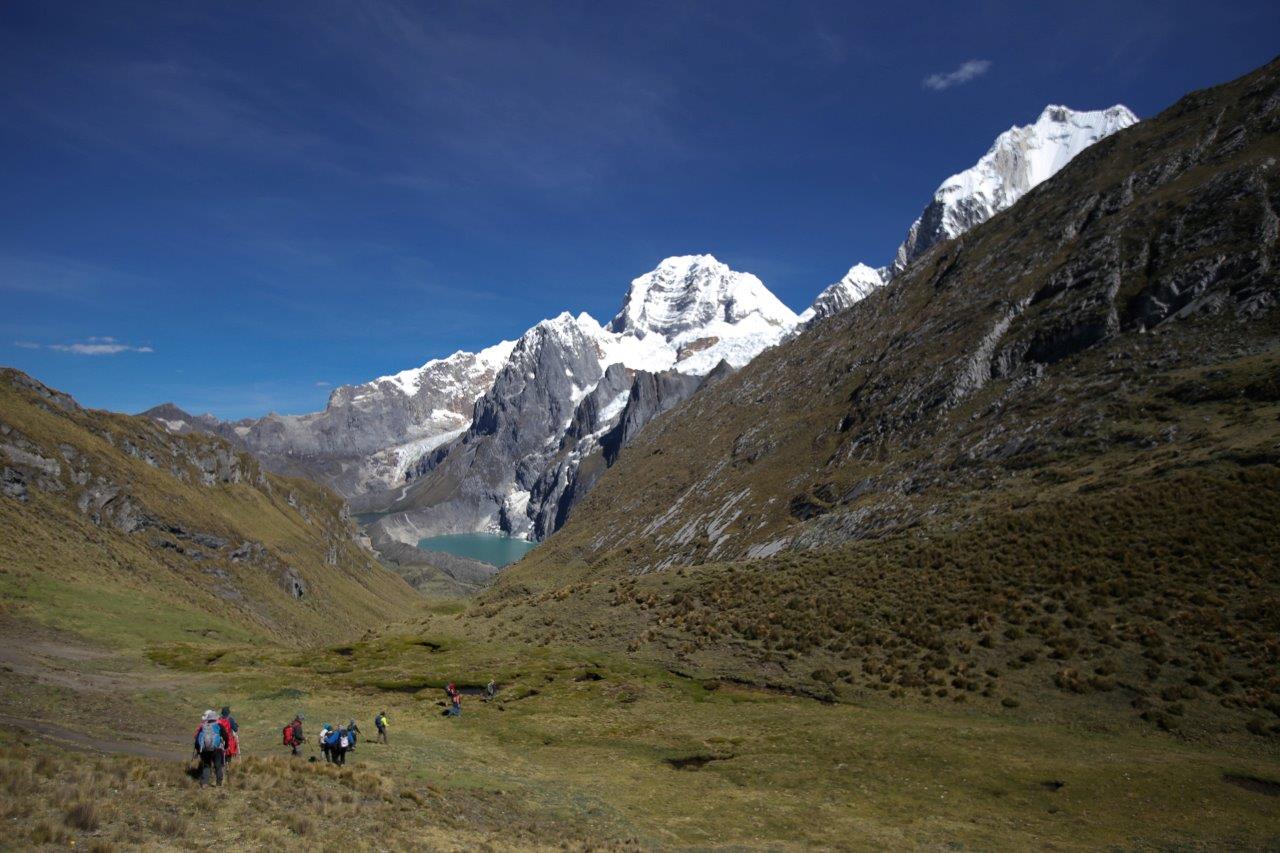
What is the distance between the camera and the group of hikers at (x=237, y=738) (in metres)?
22.3

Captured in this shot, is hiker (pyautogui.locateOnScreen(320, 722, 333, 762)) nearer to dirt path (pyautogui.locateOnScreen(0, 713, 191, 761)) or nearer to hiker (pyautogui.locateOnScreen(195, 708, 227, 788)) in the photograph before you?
dirt path (pyautogui.locateOnScreen(0, 713, 191, 761))

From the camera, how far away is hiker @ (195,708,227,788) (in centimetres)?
2206

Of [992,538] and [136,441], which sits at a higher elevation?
[136,441]

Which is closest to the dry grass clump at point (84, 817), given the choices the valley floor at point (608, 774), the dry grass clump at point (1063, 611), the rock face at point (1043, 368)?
the valley floor at point (608, 774)

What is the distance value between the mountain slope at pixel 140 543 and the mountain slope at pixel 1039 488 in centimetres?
4019

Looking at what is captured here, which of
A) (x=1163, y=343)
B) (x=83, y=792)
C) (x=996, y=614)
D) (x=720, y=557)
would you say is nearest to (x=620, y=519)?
(x=720, y=557)

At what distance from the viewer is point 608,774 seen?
34281 mm

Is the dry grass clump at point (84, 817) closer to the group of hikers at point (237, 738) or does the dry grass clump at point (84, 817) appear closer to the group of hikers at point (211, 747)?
the group of hikers at point (211, 747)

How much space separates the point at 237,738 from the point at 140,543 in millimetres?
106415

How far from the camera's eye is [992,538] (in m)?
57.3

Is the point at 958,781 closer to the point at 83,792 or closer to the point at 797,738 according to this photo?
the point at 797,738

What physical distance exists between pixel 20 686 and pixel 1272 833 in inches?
2184

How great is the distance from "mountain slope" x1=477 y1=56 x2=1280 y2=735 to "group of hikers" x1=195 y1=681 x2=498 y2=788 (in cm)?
2307

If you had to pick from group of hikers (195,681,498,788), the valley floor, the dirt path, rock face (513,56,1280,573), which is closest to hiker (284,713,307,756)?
group of hikers (195,681,498,788)
